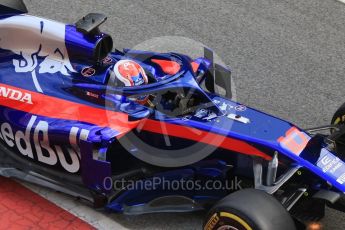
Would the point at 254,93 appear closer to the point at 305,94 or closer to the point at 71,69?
the point at 305,94

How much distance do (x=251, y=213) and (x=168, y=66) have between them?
1613mm

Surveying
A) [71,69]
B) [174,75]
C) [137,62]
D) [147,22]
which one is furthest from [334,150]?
[147,22]

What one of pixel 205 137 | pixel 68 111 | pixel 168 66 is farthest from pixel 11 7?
pixel 205 137

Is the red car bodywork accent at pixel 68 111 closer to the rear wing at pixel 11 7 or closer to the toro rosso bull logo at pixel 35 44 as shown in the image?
the toro rosso bull logo at pixel 35 44

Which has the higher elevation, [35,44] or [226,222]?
[35,44]

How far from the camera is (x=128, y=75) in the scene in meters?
4.75

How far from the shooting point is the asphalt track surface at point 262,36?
644cm

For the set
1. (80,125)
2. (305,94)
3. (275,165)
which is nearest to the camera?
(275,165)

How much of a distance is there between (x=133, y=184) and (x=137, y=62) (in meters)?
1.04

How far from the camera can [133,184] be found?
4.79 metres

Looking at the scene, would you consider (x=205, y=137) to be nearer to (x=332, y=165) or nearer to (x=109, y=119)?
(x=109, y=119)

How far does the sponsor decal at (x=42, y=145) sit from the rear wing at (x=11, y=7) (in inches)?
40.1

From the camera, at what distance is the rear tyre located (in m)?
3.96

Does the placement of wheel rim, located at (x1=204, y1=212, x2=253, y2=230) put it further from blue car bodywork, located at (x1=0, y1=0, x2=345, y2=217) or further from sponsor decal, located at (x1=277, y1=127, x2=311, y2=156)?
sponsor decal, located at (x1=277, y1=127, x2=311, y2=156)
